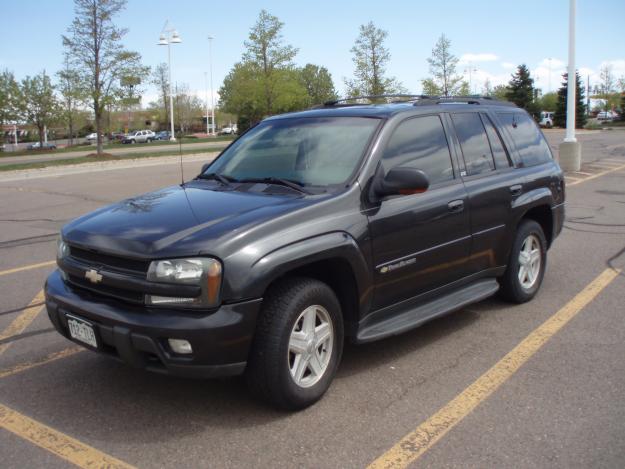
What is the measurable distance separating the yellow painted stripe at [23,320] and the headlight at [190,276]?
2.01 meters

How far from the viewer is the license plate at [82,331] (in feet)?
11.5

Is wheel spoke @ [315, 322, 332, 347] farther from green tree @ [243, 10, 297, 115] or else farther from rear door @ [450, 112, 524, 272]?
green tree @ [243, 10, 297, 115]

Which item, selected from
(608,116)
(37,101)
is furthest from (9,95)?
(608,116)

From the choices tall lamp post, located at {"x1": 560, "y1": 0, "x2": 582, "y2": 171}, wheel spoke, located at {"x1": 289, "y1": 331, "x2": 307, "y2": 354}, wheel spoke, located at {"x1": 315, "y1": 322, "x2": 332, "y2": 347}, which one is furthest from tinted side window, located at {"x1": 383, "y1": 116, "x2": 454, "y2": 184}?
tall lamp post, located at {"x1": 560, "y1": 0, "x2": 582, "y2": 171}

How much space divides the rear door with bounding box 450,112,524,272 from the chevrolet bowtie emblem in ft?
8.88

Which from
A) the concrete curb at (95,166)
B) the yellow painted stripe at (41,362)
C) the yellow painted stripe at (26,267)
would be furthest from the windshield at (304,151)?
the concrete curb at (95,166)

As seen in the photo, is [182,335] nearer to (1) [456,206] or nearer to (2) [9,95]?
(1) [456,206]

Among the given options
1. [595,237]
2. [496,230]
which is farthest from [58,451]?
[595,237]

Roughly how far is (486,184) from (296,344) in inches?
89.9

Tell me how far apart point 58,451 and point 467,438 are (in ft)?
6.87

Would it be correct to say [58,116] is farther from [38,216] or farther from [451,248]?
[451,248]

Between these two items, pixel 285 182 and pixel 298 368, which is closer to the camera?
pixel 298 368

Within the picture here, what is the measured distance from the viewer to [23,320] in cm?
531

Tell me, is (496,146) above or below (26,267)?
above
